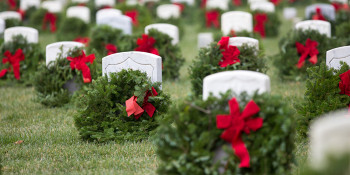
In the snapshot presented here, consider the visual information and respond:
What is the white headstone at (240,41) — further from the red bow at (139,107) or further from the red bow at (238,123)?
the red bow at (238,123)

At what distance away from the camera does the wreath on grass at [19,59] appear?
907 cm

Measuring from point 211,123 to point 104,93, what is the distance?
6.43 ft

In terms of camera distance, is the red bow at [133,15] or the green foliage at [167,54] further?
the red bow at [133,15]

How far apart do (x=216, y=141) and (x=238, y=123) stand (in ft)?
0.92

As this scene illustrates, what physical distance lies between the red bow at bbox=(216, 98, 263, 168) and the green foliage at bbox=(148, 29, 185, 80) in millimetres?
5256

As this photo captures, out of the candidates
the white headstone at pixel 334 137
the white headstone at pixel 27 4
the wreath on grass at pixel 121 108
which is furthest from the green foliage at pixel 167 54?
the white headstone at pixel 27 4

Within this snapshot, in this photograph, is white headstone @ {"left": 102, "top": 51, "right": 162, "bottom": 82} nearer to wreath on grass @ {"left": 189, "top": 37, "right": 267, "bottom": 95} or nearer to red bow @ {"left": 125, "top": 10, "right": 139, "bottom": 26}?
wreath on grass @ {"left": 189, "top": 37, "right": 267, "bottom": 95}

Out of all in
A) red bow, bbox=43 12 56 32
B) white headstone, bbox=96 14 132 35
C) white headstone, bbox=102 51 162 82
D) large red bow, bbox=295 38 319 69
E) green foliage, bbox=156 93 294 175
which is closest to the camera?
green foliage, bbox=156 93 294 175

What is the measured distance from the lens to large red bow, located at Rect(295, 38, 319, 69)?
27.0 feet

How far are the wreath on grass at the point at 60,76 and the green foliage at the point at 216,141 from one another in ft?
12.2

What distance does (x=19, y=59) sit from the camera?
9102mm

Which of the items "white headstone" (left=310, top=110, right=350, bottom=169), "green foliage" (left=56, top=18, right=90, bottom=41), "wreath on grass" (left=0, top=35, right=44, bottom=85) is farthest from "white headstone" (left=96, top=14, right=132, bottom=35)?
"white headstone" (left=310, top=110, right=350, bottom=169)

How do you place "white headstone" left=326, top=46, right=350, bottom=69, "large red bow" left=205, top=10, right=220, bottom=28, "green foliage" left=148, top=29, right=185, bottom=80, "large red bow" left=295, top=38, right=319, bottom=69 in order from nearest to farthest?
"white headstone" left=326, top=46, right=350, bottom=69, "large red bow" left=295, top=38, right=319, bottom=69, "green foliage" left=148, top=29, right=185, bottom=80, "large red bow" left=205, top=10, right=220, bottom=28

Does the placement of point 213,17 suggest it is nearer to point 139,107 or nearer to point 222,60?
point 222,60
